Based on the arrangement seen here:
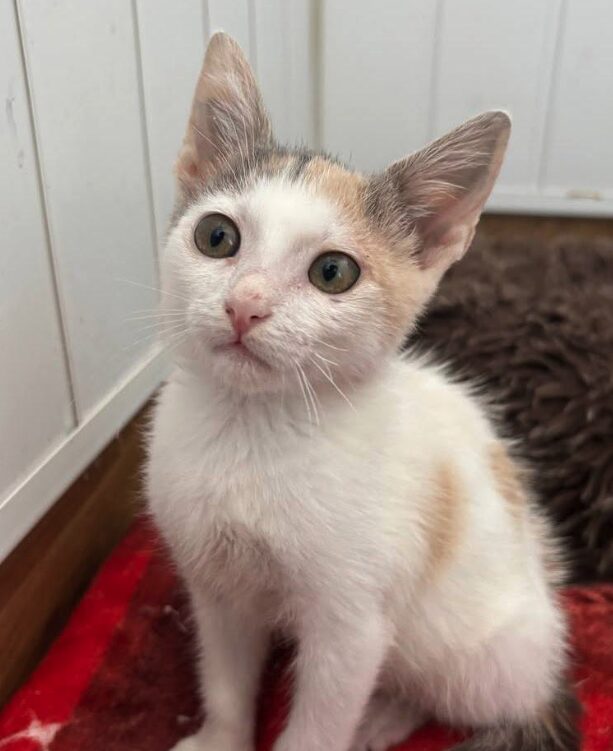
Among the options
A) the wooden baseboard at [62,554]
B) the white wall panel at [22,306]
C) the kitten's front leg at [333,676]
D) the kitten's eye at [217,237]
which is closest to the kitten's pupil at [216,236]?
the kitten's eye at [217,237]

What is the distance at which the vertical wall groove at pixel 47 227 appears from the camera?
905mm

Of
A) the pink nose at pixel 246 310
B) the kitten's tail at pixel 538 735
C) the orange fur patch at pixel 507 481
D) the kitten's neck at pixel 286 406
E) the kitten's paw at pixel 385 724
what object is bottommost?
the kitten's paw at pixel 385 724

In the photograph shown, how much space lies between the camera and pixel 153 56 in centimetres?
118

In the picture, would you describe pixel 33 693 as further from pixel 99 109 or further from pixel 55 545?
pixel 99 109

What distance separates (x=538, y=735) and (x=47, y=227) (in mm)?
865

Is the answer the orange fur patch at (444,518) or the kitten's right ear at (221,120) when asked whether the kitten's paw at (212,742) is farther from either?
the kitten's right ear at (221,120)

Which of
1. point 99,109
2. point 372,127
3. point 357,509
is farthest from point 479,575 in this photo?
point 372,127

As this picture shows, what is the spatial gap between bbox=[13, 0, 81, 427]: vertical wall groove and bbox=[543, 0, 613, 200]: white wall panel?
1.21 meters

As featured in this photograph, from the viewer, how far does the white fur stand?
760 millimetres

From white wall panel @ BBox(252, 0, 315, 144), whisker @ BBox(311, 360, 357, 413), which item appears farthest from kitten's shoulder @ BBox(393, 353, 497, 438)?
white wall panel @ BBox(252, 0, 315, 144)

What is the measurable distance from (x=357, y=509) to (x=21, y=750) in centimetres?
52

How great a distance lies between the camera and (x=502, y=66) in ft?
5.76

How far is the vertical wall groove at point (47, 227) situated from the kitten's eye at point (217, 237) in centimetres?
28

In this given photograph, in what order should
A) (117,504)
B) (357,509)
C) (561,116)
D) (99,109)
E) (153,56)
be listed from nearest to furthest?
(357,509) < (99,109) < (153,56) < (117,504) < (561,116)
